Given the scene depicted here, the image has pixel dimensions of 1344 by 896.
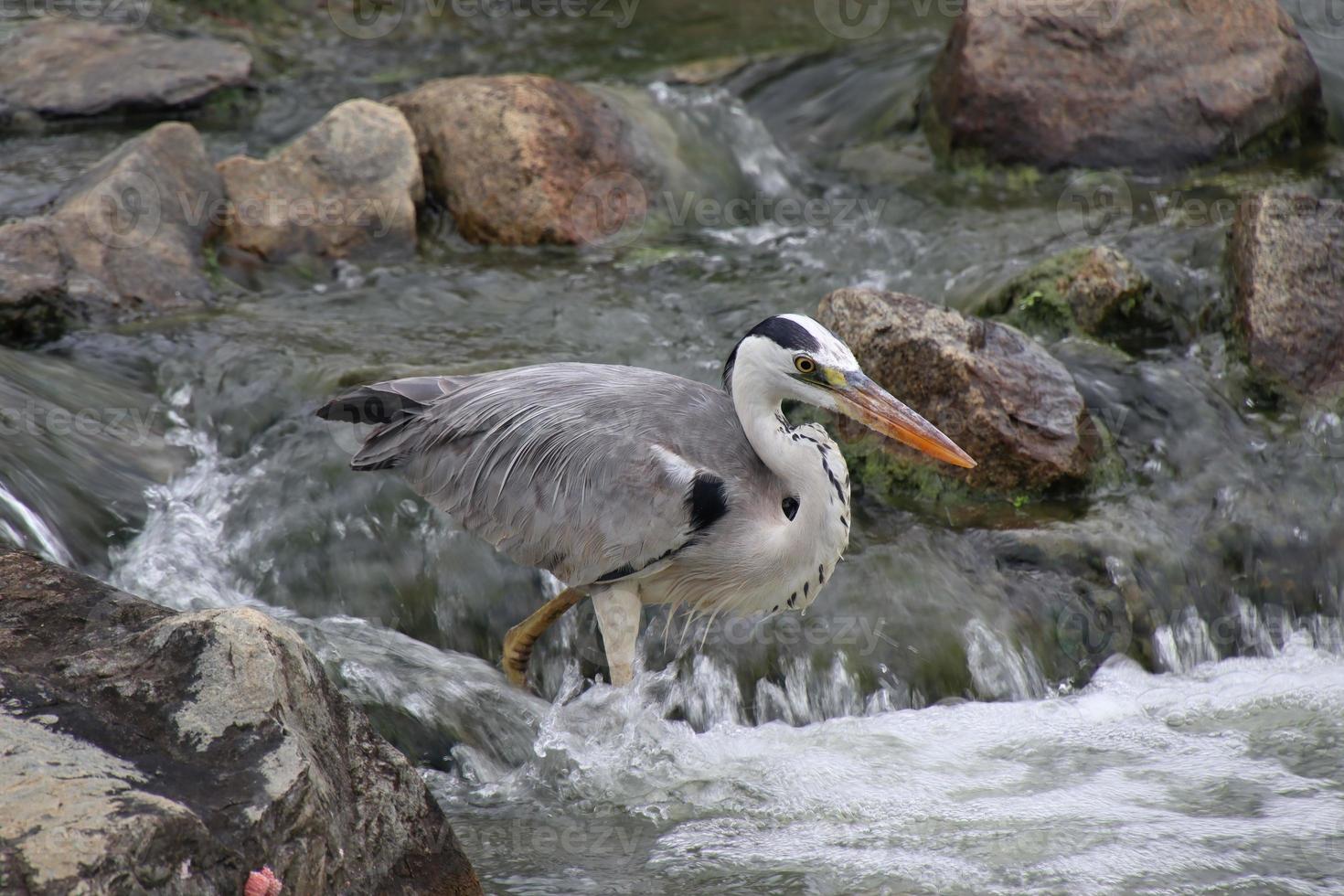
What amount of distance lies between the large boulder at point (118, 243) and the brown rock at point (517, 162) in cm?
124

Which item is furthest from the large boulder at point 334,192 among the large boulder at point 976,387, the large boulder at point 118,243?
the large boulder at point 976,387

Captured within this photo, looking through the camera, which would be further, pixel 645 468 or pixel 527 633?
pixel 527 633

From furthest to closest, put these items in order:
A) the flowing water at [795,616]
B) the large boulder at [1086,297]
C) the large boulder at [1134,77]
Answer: the large boulder at [1134,77], the large boulder at [1086,297], the flowing water at [795,616]

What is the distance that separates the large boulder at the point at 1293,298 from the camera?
236 inches

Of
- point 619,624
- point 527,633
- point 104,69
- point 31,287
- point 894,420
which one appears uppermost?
point 104,69

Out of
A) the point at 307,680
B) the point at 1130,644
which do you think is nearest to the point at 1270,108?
the point at 1130,644

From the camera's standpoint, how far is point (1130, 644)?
513 centimetres

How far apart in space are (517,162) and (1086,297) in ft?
10.3

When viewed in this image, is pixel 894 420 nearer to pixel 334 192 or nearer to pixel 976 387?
pixel 976 387

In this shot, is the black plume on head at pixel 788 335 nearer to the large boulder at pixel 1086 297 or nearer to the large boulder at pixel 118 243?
the large boulder at pixel 1086 297

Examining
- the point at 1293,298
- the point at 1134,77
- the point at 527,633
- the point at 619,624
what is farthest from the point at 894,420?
the point at 1134,77

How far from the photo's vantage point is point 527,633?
4.77 meters

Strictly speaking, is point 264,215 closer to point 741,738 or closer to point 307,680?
point 741,738

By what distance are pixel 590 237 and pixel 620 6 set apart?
3.99 metres
